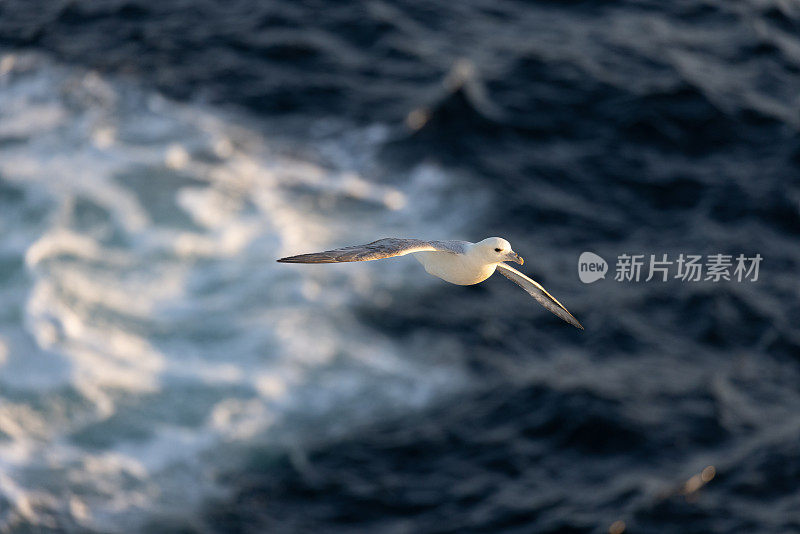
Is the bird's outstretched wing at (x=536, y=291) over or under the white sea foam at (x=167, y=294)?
under

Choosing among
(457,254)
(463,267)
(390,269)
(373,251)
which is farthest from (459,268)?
(390,269)

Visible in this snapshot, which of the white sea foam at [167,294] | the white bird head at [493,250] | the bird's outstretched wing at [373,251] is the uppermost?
the white sea foam at [167,294]

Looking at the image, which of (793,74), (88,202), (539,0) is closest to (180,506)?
(88,202)

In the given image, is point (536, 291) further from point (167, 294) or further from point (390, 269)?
point (167, 294)

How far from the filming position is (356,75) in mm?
35656

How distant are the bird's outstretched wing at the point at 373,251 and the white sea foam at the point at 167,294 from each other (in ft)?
55.2

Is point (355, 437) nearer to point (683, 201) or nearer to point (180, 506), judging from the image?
point (180, 506)

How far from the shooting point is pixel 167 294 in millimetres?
31969

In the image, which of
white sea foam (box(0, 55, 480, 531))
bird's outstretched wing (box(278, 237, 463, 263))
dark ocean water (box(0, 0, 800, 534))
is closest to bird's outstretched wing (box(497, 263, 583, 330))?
bird's outstretched wing (box(278, 237, 463, 263))

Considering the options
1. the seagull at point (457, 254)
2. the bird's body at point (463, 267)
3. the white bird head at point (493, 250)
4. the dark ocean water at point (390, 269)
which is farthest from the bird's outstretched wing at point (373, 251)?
the dark ocean water at point (390, 269)

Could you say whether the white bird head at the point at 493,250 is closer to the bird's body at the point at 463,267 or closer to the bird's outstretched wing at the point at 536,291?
the bird's body at the point at 463,267

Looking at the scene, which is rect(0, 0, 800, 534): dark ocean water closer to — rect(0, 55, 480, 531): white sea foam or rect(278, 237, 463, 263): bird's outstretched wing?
rect(0, 55, 480, 531): white sea foam

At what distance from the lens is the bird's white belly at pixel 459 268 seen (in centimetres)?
1189

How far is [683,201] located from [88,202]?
1869 cm
